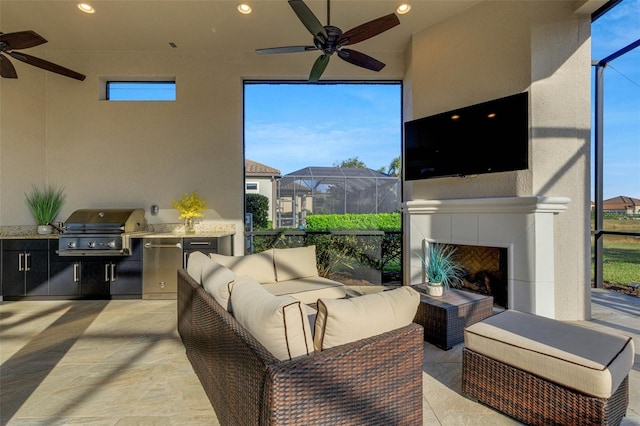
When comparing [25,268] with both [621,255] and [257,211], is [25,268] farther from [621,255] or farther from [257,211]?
[621,255]

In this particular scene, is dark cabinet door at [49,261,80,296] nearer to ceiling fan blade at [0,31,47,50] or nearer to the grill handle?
the grill handle

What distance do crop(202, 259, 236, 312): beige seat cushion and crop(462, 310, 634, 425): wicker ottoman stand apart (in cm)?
152

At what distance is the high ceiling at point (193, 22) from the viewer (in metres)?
3.57

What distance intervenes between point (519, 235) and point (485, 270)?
0.66 meters

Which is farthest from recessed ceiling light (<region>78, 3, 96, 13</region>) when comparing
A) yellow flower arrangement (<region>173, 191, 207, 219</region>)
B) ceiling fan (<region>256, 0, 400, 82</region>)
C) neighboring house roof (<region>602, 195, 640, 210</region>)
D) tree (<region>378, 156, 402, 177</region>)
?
neighboring house roof (<region>602, 195, 640, 210</region>)

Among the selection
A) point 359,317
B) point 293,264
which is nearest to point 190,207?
point 293,264

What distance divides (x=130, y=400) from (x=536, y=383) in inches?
95.2

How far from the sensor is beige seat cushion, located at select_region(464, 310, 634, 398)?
1.46m

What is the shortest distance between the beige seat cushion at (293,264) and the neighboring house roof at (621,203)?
4.26 meters

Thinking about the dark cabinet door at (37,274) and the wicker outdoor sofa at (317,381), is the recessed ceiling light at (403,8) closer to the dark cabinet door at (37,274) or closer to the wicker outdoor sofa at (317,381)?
the wicker outdoor sofa at (317,381)

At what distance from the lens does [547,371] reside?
158 cm

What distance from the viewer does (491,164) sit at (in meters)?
3.41

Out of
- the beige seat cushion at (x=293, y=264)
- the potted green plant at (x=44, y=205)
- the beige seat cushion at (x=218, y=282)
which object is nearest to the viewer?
the beige seat cushion at (x=218, y=282)

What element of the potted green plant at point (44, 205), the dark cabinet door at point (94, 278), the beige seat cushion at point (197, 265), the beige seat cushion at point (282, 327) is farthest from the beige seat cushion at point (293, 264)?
the potted green plant at point (44, 205)
